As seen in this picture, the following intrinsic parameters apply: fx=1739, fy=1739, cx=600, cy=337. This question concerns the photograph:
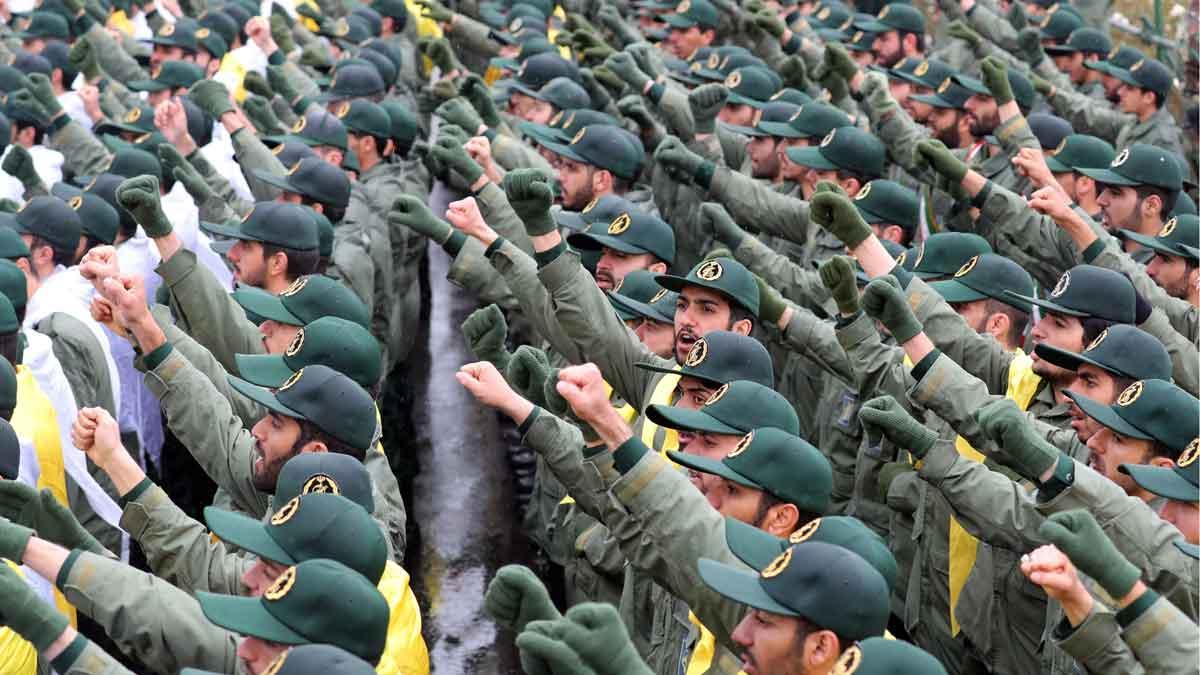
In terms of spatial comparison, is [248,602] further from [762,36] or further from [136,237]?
[762,36]

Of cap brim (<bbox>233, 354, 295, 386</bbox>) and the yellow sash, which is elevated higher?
cap brim (<bbox>233, 354, 295, 386</bbox>)

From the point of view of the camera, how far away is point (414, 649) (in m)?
5.00

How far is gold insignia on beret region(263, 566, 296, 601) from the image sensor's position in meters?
3.99

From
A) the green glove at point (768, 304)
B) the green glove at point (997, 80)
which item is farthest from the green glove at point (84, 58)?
the green glove at point (768, 304)

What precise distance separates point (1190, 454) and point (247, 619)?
9.23 feet

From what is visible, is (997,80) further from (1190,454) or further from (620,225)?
(1190,454)

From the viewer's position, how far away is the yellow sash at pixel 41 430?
249 inches

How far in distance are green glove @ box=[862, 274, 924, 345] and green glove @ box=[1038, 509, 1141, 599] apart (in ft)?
5.19

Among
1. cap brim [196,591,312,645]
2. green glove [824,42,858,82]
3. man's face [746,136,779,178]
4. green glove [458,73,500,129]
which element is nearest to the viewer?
cap brim [196,591,312,645]

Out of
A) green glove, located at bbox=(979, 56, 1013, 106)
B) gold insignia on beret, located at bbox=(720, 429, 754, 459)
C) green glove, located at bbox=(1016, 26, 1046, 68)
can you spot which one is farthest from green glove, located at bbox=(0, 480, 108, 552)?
green glove, located at bbox=(1016, 26, 1046, 68)

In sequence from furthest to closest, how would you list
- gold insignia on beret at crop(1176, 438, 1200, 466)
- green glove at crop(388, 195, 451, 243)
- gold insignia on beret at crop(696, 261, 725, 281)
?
green glove at crop(388, 195, 451, 243) → gold insignia on beret at crop(696, 261, 725, 281) → gold insignia on beret at crop(1176, 438, 1200, 466)

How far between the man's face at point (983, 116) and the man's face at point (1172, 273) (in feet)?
8.46

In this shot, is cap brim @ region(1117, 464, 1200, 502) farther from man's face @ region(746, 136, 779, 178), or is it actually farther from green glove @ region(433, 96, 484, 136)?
green glove @ region(433, 96, 484, 136)

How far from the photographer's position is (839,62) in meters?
11.0
